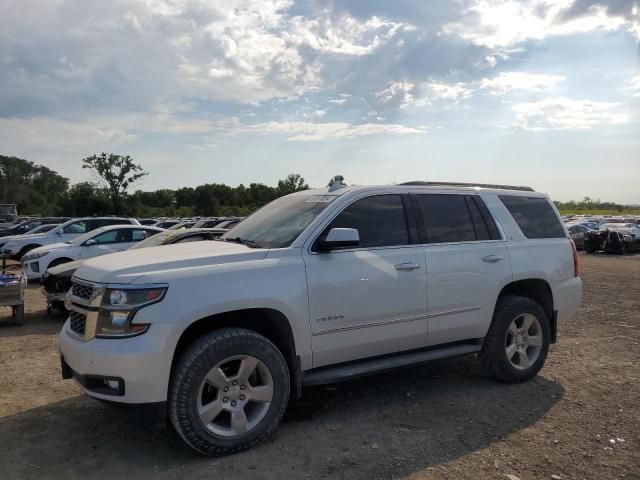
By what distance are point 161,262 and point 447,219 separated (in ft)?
8.86

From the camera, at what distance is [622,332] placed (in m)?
7.53

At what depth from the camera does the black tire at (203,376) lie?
3570 millimetres

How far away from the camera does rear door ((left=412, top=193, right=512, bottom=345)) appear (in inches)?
187

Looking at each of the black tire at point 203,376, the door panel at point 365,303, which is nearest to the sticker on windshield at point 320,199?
the door panel at point 365,303

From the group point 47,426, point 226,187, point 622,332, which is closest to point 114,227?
point 47,426

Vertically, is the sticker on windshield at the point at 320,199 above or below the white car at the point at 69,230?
above

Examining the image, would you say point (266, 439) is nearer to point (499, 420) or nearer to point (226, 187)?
point (499, 420)

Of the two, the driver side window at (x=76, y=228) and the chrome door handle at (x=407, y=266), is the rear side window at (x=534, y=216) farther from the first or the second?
the driver side window at (x=76, y=228)

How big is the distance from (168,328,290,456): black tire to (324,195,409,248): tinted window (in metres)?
1.17

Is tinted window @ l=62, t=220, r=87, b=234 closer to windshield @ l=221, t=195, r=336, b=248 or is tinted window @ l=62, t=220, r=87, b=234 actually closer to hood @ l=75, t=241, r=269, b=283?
windshield @ l=221, t=195, r=336, b=248

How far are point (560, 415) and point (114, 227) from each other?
1079 centimetres

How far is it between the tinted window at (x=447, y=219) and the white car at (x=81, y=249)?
8.52 metres

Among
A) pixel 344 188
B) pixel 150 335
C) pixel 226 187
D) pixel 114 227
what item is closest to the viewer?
pixel 150 335

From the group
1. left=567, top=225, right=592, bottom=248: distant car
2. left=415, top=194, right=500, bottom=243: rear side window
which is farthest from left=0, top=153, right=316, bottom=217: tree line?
left=415, top=194, right=500, bottom=243: rear side window
